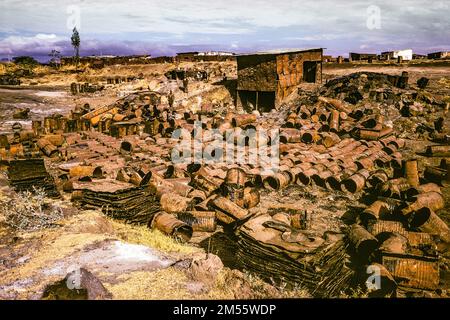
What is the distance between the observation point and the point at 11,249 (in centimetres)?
467

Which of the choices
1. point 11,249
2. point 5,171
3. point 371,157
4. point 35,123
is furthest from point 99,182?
point 35,123

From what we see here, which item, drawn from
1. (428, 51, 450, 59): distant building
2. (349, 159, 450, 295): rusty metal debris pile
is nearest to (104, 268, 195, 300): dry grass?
(349, 159, 450, 295): rusty metal debris pile

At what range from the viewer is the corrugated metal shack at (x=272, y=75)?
51.3 feet

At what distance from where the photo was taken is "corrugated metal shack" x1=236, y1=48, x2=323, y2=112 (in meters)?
15.6

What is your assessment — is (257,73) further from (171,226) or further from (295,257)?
(295,257)

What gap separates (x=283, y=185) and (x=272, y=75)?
922 cm

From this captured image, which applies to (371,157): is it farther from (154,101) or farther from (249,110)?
(154,101)

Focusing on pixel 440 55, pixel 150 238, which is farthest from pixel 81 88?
pixel 440 55

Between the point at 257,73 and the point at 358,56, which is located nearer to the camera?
the point at 257,73

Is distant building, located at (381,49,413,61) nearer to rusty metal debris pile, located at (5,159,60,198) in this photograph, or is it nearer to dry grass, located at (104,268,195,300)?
rusty metal debris pile, located at (5,159,60,198)

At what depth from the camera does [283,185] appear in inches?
307

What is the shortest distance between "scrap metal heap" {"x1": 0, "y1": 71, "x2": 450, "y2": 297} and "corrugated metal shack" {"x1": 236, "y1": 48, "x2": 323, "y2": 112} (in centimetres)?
250

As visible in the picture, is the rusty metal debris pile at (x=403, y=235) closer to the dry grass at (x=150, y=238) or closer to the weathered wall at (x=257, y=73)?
the dry grass at (x=150, y=238)

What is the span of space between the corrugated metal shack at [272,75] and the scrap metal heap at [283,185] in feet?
8.19
